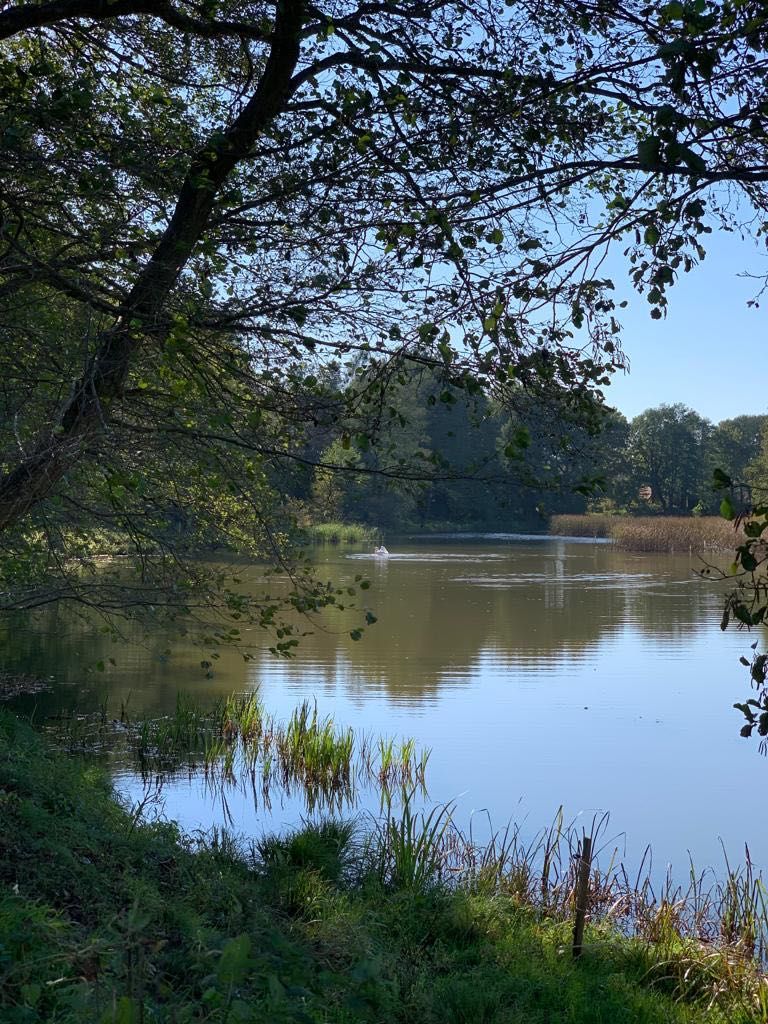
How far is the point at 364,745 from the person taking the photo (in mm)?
9812

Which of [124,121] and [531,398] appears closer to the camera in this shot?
Answer: [531,398]

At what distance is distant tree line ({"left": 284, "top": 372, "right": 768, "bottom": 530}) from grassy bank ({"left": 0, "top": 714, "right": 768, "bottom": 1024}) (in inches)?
83.1

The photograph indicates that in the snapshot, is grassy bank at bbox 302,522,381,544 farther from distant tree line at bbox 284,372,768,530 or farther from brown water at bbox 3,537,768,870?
brown water at bbox 3,537,768,870

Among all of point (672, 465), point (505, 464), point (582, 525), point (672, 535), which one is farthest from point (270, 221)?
point (672, 465)

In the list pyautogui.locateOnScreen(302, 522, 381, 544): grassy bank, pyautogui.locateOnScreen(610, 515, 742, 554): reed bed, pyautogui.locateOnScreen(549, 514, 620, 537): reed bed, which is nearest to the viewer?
pyautogui.locateOnScreen(610, 515, 742, 554): reed bed

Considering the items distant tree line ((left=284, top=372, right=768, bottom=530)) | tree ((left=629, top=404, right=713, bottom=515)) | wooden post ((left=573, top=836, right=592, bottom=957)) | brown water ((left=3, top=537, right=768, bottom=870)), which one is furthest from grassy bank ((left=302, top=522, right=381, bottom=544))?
wooden post ((left=573, top=836, right=592, bottom=957))

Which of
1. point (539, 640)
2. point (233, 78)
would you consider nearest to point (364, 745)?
point (233, 78)

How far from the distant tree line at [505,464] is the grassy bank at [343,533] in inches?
31.3

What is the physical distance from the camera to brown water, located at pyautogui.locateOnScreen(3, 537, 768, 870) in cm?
879

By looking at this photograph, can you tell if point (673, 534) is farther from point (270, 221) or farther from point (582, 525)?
point (270, 221)

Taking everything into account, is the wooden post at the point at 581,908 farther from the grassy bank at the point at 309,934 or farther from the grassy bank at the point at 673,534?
the grassy bank at the point at 673,534

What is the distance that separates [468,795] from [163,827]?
3.44 m

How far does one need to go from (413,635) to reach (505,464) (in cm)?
1503

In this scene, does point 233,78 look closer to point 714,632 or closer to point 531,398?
point 531,398
